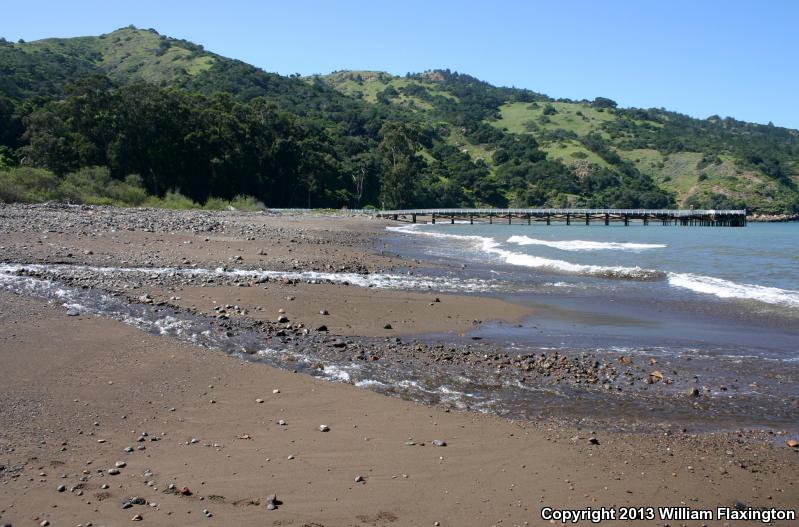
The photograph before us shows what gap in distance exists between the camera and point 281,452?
5.77 m

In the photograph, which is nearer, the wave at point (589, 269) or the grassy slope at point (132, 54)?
the wave at point (589, 269)

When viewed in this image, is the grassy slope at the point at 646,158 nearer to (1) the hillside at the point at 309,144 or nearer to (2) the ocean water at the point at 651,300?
(1) the hillside at the point at 309,144

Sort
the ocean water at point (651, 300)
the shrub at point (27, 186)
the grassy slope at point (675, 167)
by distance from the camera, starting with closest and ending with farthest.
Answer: the ocean water at point (651, 300)
the shrub at point (27, 186)
the grassy slope at point (675, 167)

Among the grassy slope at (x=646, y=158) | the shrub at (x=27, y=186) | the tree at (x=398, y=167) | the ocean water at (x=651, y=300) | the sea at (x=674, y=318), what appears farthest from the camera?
the grassy slope at (x=646, y=158)

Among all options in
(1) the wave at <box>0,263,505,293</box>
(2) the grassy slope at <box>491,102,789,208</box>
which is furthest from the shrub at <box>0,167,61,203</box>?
(2) the grassy slope at <box>491,102,789,208</box>

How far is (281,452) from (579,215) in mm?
83524

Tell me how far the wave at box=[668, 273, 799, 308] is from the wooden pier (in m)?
55.0

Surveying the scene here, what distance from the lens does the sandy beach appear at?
15.8 feet

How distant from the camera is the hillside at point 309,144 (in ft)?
184

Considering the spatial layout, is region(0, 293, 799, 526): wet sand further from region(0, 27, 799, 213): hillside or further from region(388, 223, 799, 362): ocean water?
region(0, 27, 799, 213): hillside

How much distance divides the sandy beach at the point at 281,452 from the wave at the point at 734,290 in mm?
11163

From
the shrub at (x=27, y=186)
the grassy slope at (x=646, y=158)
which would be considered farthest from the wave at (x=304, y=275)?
the grassy slope at (x=646, y=158)

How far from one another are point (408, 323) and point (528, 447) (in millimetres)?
6473

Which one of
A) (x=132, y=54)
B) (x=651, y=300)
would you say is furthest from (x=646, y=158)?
(x=651, y=300)
